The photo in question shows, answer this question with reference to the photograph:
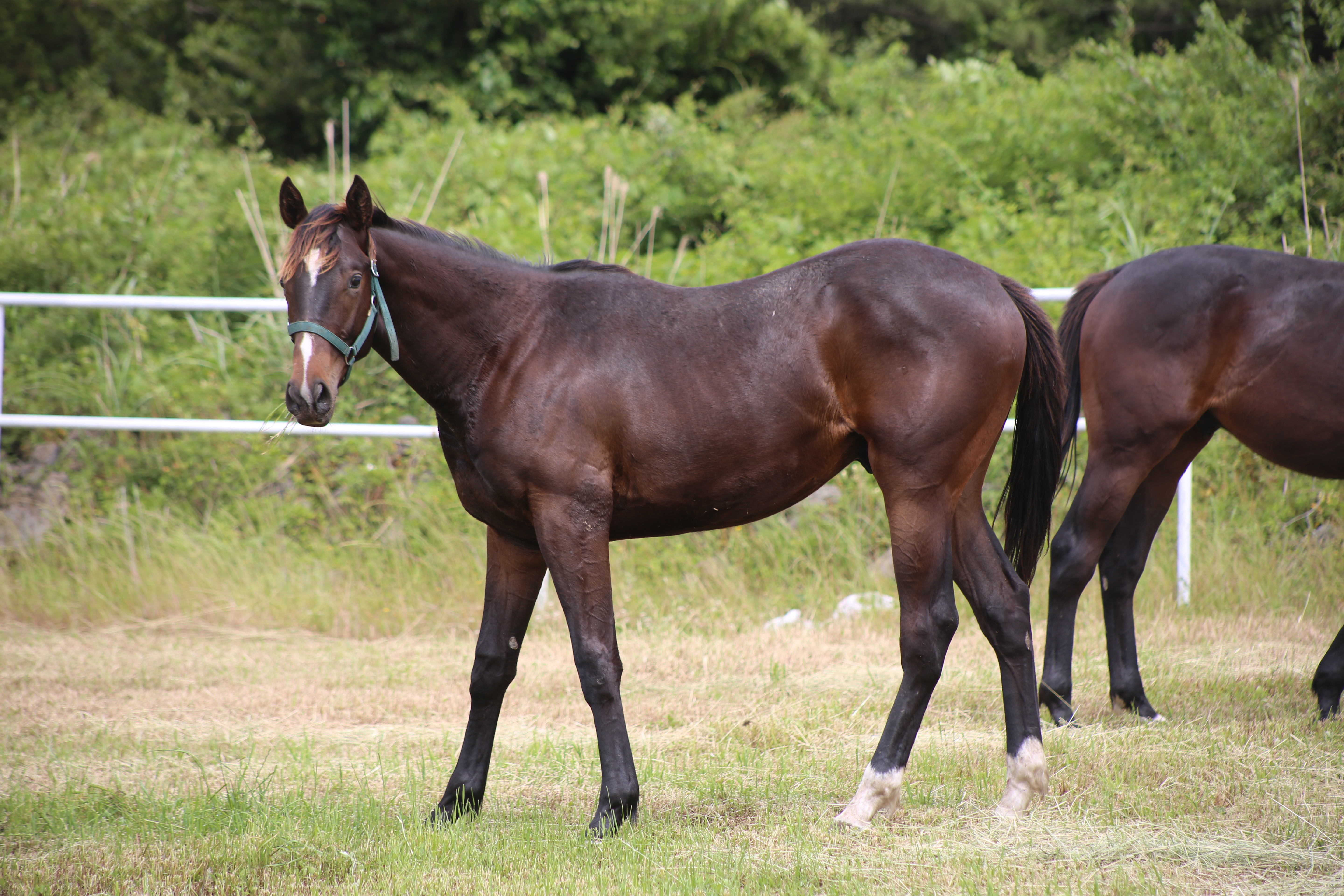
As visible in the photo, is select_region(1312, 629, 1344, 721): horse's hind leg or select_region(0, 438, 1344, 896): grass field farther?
select_region(1312, 629, 1344, 721): horse's hind leg

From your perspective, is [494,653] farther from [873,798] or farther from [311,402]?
[873,798]

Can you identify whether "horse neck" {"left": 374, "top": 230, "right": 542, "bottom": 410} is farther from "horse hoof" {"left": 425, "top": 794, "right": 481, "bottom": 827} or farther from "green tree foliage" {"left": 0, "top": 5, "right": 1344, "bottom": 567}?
"green tree foliage" {"left": 0, "top": 5, "right": 1344, "bottom": 567}

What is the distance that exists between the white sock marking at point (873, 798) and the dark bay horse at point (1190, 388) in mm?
1422

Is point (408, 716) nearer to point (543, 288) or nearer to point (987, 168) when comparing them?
point (543, 288)

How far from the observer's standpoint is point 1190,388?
14.1ft

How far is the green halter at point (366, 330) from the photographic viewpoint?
2.99 metres

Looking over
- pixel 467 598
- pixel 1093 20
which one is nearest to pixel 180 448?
pixel 467 598

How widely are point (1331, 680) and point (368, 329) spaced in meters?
3.88

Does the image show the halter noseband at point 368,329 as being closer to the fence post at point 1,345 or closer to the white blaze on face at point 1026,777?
the white blaze on face at point 1026,777

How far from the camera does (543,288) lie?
11.2ft

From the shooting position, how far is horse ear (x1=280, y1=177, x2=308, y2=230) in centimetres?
321

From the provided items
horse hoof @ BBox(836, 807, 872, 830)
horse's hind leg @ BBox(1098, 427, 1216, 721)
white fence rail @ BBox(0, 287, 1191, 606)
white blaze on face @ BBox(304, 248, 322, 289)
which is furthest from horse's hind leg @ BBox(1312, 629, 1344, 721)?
white blaze on face @ BBox(304, 248, 322, 289)

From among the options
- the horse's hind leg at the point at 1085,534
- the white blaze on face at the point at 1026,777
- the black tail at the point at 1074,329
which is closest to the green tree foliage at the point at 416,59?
the black tail at the point at 1074,329

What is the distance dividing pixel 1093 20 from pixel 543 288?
14.0m
